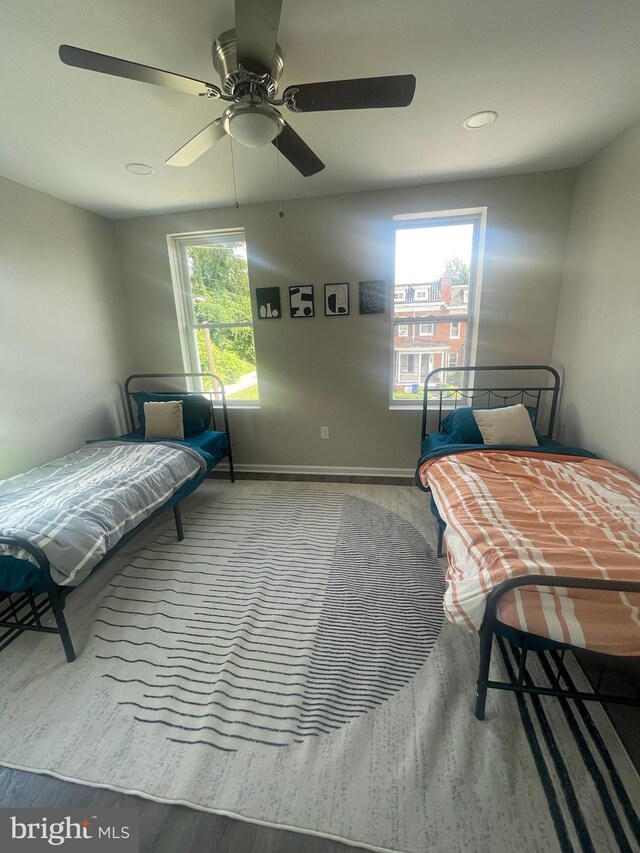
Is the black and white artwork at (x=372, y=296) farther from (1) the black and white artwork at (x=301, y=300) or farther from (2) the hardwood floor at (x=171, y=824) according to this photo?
(2) the hardwood floor at (x=171, y=824)

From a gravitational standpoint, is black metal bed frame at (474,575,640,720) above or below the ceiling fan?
below

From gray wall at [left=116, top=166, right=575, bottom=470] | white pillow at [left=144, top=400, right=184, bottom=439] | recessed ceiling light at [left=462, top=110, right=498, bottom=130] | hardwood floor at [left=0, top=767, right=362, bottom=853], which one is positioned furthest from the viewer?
white pillow at [left=144, top=400, right=184, bottom=439]

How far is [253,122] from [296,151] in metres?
0.36

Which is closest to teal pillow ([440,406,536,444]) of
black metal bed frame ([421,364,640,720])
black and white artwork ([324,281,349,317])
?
black metal bed frame ([421,364,640,720])

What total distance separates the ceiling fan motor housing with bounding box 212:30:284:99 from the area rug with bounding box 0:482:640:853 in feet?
7.63

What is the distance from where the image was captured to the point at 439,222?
2859 millimetres

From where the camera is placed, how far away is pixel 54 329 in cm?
267

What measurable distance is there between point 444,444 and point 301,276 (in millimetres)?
1922

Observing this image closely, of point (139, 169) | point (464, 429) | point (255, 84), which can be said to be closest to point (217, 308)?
point (139, 169)

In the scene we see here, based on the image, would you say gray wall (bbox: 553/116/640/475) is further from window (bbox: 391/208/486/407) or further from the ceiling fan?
the ceiling fan

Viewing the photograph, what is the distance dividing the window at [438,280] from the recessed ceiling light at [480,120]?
2.78ft

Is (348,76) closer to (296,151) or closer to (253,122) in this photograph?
(296,151)

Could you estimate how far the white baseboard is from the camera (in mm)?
3279

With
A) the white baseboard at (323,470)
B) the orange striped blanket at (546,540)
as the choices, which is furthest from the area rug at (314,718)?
the white baseboard at (323,470)
